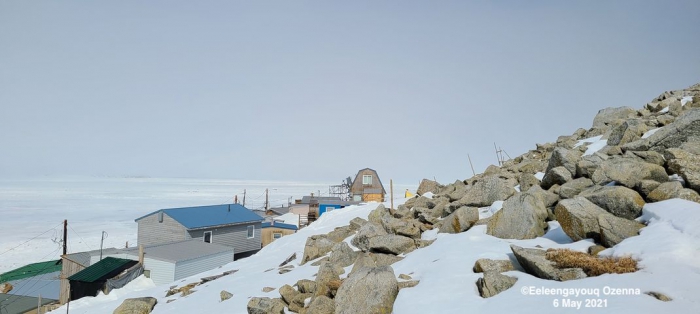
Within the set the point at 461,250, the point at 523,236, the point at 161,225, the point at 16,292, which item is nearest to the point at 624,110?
the point at 523,236

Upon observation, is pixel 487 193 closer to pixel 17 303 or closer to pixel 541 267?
pixel 541 267

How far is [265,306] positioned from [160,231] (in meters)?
37.5

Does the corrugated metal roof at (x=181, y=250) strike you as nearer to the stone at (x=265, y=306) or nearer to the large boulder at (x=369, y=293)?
the stone at (x=265, y=306)

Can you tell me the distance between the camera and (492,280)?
31.0 ft

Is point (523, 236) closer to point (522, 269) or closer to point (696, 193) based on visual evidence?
point (522, 269)

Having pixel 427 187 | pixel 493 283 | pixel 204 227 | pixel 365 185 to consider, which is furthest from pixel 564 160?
pixel 365 185

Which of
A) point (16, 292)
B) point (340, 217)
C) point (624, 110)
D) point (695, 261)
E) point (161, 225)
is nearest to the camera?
point (695, 261)

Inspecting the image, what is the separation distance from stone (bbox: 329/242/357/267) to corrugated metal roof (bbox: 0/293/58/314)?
32417 mm

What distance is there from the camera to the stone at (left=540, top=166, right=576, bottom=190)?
16312 millimetres

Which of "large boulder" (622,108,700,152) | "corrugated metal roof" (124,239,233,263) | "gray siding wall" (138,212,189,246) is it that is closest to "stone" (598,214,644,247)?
"large boulder" (622,108,700,152)

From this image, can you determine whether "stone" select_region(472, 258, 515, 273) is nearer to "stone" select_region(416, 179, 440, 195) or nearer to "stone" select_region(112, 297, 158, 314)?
"stone" select_region(112, 297, 158, 314)

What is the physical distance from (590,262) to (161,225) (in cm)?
4597

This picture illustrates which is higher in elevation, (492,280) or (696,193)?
(696,193)

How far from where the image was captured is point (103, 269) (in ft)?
110
